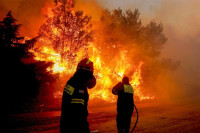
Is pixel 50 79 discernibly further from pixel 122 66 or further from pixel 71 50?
pixel 122 66

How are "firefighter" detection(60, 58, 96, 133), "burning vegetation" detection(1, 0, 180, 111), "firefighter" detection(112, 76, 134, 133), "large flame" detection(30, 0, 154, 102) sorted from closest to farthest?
"firefighter" detection(60, 58, 96, 133) < "firefighter" detection(112, 76, 134, 133) < "burning vegetation" detection(1, 0, 180, 111) < "large flame" detection(30, 0, 154, 102)

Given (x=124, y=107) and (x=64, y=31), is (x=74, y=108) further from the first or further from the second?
(x=64, y=31)

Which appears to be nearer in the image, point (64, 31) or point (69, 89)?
point (69, 89)

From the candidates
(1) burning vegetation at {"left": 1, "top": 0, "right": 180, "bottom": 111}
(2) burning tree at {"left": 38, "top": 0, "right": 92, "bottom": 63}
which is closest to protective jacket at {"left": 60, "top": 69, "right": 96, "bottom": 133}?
(1) burning vegetation at {"left": 1, "top": 0, "right": 180, "bottom": 111}

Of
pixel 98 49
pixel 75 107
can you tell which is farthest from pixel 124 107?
pixel 98 49

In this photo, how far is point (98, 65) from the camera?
22.8 m

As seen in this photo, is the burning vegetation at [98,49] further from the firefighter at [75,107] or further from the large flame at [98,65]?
the firefighter at [75,107]

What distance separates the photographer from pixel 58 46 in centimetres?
1914

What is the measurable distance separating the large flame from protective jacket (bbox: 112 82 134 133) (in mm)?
8507

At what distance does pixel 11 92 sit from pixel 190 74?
47.4m

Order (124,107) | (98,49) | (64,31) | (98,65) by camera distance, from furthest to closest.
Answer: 1. (98,49)
2. (98,65)
3. (64,31)
4. (124,107)

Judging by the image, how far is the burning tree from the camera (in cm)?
1906

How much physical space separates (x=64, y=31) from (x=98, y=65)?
612 cm

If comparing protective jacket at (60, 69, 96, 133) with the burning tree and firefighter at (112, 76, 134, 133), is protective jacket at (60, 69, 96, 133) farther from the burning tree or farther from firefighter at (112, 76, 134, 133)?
the burning tree
